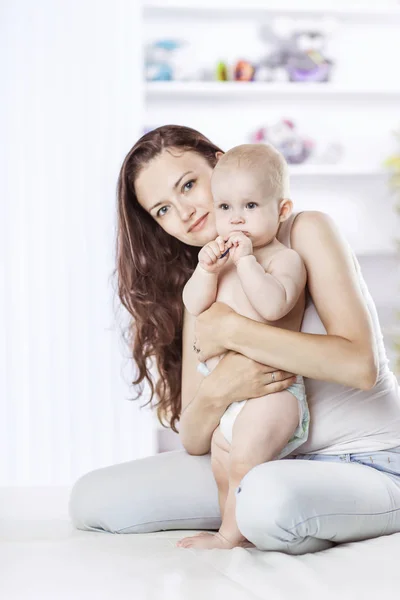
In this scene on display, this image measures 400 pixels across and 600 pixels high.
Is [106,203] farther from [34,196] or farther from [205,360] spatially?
[205,360]

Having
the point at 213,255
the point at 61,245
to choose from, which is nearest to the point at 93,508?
the point at 213,255

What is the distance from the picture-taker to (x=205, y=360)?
66.5 inches

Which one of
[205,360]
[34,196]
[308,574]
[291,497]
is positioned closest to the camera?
[308,574]

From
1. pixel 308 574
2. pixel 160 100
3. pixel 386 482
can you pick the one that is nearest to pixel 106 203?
pixel 160 100

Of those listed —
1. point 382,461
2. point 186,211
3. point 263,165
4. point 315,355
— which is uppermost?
point 263,165

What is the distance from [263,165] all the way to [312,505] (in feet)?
2.16

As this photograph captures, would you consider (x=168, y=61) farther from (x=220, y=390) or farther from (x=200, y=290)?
(x=220, y=390)

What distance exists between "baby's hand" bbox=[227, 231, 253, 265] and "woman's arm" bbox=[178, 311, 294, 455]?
214 millimetres

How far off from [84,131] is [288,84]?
1.00 meters

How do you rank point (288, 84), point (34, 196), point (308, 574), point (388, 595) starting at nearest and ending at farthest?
point (388, 595), point (308, 574), point (34, 196), point (288, 84)

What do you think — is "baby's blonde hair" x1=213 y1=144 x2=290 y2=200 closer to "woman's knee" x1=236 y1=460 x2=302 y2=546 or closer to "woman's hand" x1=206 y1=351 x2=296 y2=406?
"woman's hand" x1=206 y1=351 x2=296 y2=406

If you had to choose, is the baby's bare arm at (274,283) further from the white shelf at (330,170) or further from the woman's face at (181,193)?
the white shelf at (330,170)

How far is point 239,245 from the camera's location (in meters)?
1.51

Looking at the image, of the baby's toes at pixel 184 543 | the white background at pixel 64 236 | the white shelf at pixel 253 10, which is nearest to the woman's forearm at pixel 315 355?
the baby's toes at pixel 184 543
